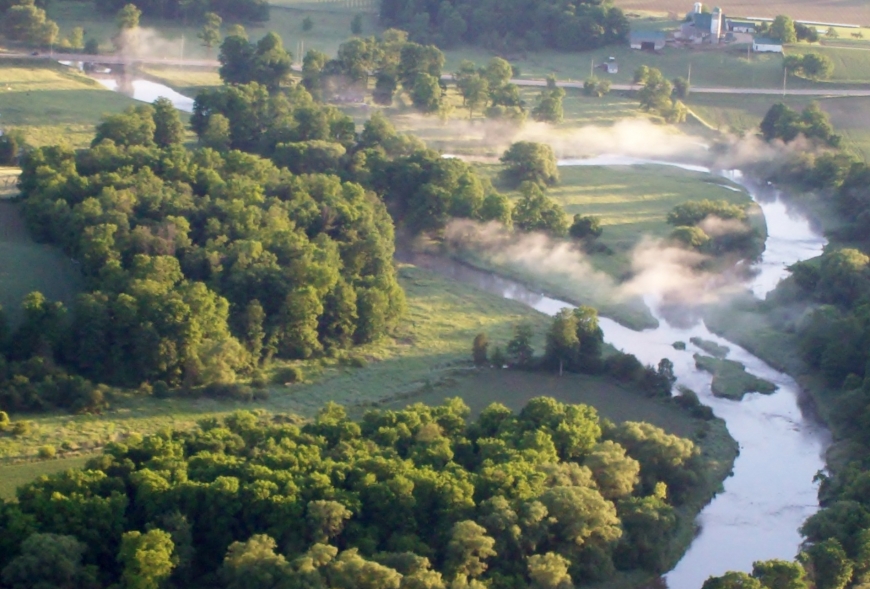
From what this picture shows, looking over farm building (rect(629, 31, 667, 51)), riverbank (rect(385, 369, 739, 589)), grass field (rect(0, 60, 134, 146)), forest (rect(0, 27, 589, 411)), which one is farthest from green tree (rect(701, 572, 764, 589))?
farm building (rect(629, 31, 667, 51))

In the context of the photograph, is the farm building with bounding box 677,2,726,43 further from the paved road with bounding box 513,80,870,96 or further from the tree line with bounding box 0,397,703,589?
the tree line with bounding box 0,397,703,589

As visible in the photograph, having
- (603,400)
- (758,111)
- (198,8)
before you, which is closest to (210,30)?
(198,8)

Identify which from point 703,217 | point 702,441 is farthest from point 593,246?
point 702,441

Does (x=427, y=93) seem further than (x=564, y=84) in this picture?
No

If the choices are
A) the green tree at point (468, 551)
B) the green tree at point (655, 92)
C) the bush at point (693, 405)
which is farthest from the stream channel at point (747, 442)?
the green tree at point (655, 92)

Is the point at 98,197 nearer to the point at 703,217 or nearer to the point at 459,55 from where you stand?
the point at 703,217

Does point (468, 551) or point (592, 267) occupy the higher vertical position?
point (592, 267)

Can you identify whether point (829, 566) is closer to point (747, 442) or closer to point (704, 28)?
point (747, 442)

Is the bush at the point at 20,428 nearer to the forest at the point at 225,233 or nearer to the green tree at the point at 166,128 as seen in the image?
the forest at the point at 225,233
